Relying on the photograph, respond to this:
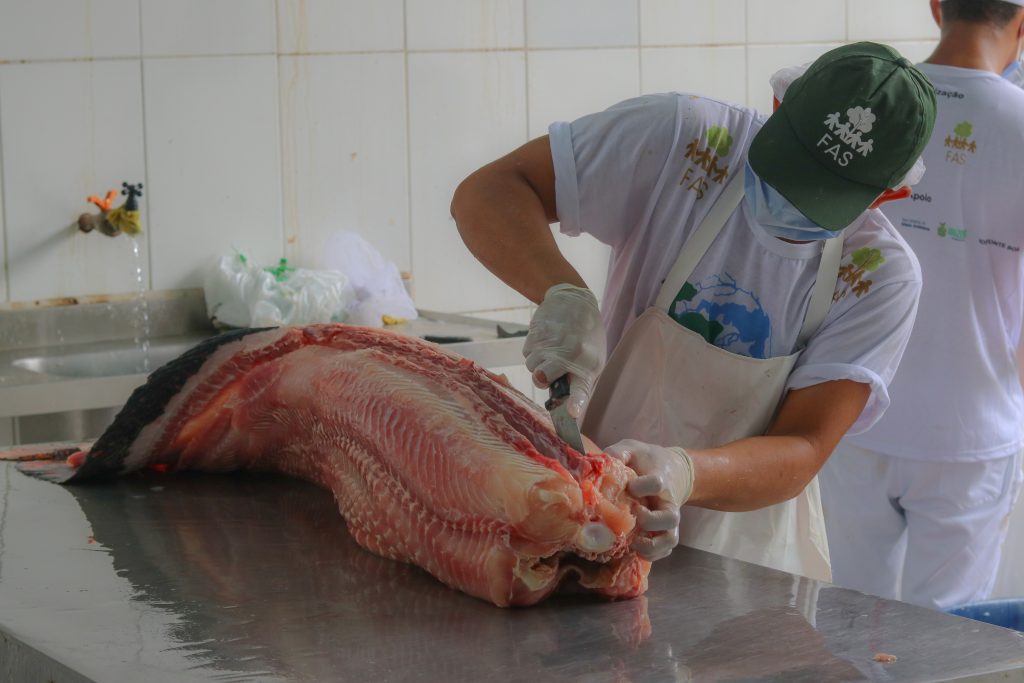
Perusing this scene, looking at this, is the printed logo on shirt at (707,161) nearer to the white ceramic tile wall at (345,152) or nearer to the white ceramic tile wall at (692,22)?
the white ceramic tile wall at (345,152)

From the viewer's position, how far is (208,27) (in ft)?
13.8

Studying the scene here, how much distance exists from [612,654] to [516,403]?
0.50 metres

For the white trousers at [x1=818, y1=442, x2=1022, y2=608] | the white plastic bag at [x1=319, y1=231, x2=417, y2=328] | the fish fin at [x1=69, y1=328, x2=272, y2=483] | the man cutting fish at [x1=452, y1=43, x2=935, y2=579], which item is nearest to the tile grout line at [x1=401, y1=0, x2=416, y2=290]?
the white plastic bag at [x1=319, y1=231, x2=417, y2=328]

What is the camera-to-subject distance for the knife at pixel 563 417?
1.81m

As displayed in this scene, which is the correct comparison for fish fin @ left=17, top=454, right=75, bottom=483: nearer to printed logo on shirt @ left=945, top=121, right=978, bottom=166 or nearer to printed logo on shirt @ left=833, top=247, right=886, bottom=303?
printed logo on shirt @ left=833, top=247, right=886, bottom=303

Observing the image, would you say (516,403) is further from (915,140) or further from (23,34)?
(23,34)

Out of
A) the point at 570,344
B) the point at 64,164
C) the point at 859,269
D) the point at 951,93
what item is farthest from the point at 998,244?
the point at 64,164

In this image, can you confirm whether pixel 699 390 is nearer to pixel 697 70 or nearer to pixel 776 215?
pixel 776 215

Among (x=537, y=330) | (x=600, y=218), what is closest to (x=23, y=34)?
(x=600, y=218)

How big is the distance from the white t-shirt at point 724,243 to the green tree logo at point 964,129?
3.45 feet

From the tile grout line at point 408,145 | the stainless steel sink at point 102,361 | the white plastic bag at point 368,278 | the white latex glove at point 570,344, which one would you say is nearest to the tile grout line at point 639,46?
the tile grout line at point 408,145

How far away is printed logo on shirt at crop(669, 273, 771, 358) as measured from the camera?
2.24m

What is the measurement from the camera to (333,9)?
4.46m

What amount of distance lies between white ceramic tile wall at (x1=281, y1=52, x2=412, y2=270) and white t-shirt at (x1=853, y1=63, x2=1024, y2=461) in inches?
78.3
